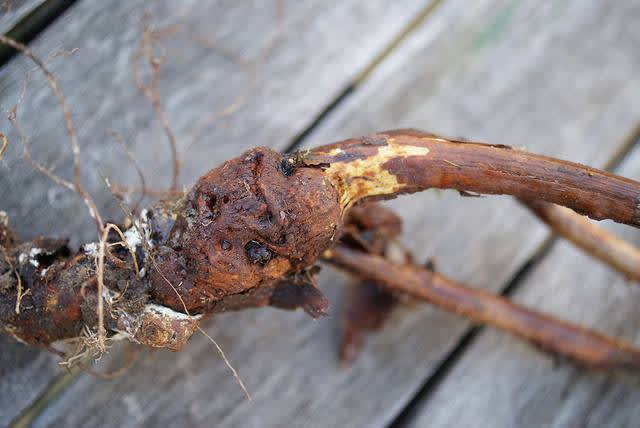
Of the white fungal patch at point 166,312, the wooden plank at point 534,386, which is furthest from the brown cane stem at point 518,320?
the white fungal patch at point 166,312

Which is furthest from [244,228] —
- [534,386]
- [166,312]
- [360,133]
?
[534,386]

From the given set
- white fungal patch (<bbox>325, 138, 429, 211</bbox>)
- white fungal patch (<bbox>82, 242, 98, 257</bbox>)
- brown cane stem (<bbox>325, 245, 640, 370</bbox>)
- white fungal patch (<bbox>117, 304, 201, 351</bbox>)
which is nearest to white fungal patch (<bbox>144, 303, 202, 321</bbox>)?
white fungal patch (<bbox>117, 304, 201, 351</bbox>)

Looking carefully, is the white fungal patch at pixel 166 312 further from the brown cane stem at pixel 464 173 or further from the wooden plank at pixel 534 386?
the wooden plank at pixel 534 386

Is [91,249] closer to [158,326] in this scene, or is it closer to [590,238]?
[158,326]

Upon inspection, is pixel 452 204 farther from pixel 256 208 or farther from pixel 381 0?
pixel 256 208

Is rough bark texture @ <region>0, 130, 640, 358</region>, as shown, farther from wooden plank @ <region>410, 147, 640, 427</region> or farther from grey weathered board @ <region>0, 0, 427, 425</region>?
wooden plank @ <region>410, 147, 640, 427</region>

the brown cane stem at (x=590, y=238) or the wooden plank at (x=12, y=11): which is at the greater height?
the wooden plank at (x=12, y=11)
